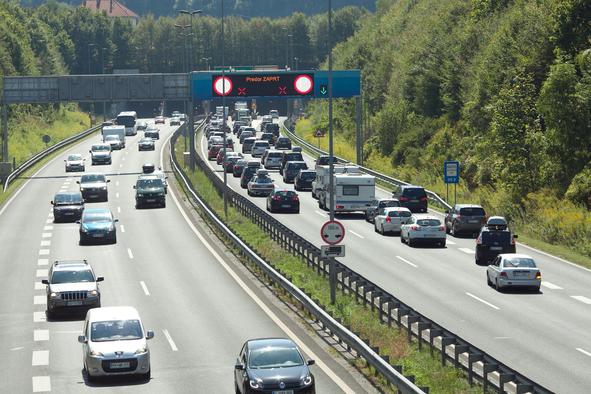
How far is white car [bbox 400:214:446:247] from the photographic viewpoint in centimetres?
5262

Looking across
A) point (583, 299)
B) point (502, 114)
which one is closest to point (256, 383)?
point (583, 299)

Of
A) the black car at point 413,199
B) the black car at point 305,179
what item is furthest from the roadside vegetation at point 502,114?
the black car at point 305,179

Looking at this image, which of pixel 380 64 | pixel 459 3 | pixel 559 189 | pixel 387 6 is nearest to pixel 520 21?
pixel 559 189

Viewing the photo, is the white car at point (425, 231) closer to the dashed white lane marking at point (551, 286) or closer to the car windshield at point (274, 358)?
the dashed white lane marking at point (551, 286)

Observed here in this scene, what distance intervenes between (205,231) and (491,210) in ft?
51.8

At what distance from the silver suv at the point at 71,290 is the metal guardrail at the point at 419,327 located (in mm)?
7565

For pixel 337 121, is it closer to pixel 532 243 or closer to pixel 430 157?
pixel 430 157

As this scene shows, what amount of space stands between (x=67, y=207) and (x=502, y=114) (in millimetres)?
24202

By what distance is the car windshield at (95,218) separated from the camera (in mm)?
54062

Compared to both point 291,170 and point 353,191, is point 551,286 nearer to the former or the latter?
point 353,191

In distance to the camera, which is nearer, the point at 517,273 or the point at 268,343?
the point at 268,343

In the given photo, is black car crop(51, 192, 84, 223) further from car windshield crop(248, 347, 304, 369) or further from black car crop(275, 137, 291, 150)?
black car crop(275, 137, 291, 150)

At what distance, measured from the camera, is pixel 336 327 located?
28.9m

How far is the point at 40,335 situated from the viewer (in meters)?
32.6
